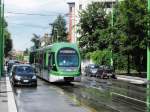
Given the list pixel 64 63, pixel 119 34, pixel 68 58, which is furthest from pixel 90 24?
pixel 64 63

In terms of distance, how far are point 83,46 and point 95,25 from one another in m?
3.94

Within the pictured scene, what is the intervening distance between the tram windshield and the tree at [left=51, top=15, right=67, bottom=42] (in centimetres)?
10423

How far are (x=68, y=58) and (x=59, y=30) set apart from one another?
112 metres

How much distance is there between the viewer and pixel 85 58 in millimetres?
82938

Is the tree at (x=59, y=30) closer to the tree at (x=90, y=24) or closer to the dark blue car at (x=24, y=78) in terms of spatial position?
the tree at (x=90, y=24)

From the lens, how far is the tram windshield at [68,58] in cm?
3691

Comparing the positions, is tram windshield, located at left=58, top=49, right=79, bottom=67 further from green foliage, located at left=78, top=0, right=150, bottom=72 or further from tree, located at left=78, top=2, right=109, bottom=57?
tree, located at left=78, top=2, right=109, bottom=57

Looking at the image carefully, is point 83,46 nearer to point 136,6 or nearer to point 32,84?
point 136,6

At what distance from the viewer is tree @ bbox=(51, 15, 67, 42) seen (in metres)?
145

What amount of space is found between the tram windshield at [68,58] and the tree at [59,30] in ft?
342

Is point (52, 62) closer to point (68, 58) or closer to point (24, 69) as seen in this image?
point (68, 58)

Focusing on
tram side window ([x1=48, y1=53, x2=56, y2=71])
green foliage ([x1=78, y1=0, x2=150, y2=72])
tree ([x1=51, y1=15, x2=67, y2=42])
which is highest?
tree ([x1=51, y1=15, x2=67, y2=42])

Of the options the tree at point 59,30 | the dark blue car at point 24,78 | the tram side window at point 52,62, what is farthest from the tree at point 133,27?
the tree at point 59,30

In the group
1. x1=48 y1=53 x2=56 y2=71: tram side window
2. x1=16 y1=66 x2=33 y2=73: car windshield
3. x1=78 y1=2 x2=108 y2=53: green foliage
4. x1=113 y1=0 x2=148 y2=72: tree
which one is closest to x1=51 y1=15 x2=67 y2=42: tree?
x1=78 y1=2 x2=108 y2=53: green foliage
